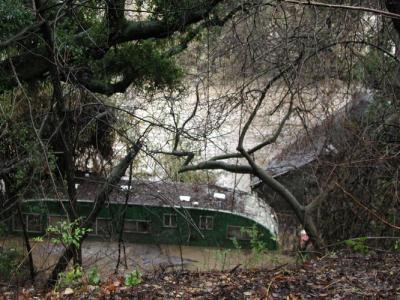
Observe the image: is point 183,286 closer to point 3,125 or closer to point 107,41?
point 3,125

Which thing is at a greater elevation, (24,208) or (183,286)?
(24,208)

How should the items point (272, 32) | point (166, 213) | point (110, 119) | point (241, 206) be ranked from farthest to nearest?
→ 1. point (241, 206)
2. point (166, 213)
3. point (272, 32)
4. point (110, 119)

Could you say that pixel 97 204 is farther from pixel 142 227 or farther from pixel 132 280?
pixel 142 227

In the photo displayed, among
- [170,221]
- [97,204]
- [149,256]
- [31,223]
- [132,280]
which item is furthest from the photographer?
[170,221]

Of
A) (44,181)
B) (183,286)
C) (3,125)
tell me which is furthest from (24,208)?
(183,286)

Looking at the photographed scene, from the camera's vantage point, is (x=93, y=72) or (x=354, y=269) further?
(x=93, y=72)

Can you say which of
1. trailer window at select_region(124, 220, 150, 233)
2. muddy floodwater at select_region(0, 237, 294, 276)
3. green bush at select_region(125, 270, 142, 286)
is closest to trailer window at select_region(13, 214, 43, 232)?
muddy floodwater at select_region(0, 237, 294, 276)

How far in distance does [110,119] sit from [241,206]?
4832 mm

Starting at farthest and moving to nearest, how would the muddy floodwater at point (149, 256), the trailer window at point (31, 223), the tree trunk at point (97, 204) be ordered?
1. the trailer window at point (31, 223)
2. the muddy floodwater at point (149, 256)
3. the tree trunk at point (97, 204)

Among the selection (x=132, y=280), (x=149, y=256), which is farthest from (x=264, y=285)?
(x=149, y=256)

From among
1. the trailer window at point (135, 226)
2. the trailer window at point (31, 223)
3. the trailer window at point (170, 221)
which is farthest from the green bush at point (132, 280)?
the trailer window at point (135, 226)

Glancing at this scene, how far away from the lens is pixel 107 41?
930 cm

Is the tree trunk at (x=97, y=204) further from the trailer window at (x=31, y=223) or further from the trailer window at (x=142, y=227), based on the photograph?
the trailer window at (x=142, y=227)

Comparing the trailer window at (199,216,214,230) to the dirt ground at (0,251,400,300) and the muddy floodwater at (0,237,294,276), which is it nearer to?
the muddy floodwater at (0,237,294,276)
